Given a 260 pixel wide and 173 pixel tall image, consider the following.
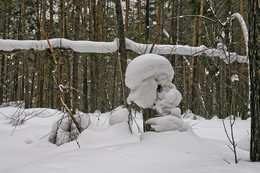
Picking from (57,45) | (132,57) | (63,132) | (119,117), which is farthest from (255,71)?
(132,57)

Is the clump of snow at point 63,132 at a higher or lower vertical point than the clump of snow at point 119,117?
lower

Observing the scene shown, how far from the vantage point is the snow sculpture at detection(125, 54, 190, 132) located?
2732 mm

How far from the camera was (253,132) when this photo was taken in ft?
5.89

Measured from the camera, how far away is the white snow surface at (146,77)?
2.72 m

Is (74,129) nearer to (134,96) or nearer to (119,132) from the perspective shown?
(119,132)

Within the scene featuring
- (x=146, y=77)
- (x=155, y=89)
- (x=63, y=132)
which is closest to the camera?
(x=146, y=77)

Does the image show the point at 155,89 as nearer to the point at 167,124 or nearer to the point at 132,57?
the point at 167,124

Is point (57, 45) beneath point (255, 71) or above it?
above

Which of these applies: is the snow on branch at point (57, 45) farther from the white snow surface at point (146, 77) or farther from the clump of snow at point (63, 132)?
the white snow surface at point (146, 77)

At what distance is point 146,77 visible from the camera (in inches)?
107

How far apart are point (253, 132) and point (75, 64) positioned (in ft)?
24.8

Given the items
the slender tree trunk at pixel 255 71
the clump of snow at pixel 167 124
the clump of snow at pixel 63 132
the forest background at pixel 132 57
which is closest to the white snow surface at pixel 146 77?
the clump of snow at pixel 167 124

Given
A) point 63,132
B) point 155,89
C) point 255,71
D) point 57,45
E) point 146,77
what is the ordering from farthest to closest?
point 57,45, point 63,132, point 155,89, point 146,77, point 255,71

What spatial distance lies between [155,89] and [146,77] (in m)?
0.26
